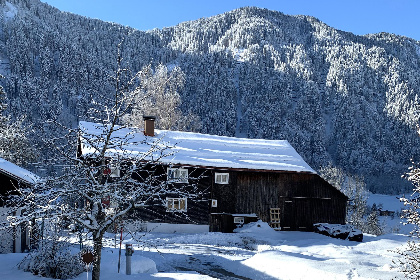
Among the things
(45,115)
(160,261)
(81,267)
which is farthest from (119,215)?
(45,115)

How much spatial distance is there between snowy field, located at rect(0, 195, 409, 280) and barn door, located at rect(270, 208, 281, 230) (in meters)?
1.69

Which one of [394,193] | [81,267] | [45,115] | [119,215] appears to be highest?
[45,115]

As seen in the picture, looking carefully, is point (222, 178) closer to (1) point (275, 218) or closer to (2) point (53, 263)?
(1) point (275, 218)

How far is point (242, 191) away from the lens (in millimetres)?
32594

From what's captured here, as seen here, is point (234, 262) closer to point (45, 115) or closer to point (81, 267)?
point (81, 267)

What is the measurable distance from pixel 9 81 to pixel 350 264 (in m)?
186

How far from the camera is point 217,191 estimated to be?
3197cm

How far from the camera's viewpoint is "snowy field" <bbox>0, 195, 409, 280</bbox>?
48.9 ft

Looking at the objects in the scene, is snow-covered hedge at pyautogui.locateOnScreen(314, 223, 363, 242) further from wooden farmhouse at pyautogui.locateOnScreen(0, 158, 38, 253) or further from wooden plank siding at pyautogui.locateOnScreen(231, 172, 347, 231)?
wooden farmhouse at pyautogui.locateOnScreen(0, 158, 38, 253)

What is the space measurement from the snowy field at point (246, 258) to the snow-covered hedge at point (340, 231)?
4.03 feet

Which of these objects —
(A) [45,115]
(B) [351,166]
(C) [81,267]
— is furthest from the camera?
(B) [351,166]

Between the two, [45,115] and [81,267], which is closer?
[81,267]

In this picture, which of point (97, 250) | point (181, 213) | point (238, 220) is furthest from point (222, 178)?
point (97, 250)

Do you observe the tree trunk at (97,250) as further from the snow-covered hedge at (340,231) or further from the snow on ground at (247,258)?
the snow-covered hedge at (340,231)
